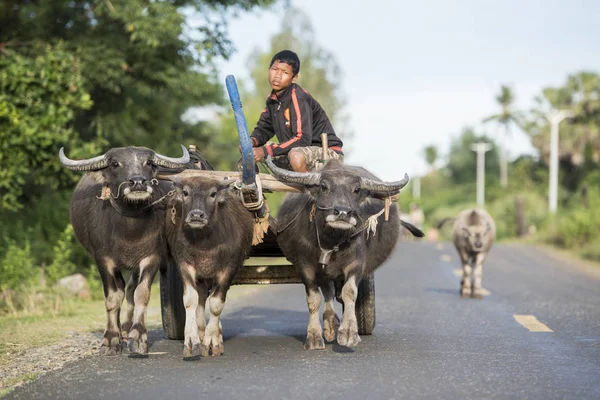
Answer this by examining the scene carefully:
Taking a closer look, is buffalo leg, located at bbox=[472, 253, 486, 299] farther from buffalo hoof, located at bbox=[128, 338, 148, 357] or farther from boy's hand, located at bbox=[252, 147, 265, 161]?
buffalo hoof, located at bbox=[128, 338, 148, 357]

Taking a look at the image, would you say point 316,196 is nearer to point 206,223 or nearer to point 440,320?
point 206,223

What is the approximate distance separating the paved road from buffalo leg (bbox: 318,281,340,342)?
33 centimetres

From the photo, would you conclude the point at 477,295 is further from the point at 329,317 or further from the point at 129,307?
the point at 129,307

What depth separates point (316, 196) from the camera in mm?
8578

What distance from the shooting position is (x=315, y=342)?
8633 millimetres

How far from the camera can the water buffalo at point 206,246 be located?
8312 mm

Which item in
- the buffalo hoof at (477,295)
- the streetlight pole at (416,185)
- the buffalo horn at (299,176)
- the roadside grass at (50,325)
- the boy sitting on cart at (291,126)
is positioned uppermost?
the streetlight pole at (416,185)

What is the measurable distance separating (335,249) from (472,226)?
834 cm

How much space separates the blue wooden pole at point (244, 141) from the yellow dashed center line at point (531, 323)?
3.99m

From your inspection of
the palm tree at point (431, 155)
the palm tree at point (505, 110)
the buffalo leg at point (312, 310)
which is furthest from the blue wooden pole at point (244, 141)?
the palm tree at point (431, 155)

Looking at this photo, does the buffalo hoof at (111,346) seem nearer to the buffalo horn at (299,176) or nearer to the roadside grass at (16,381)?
the roadside grass at (16,381)

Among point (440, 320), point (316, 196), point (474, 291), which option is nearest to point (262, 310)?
point (440, 320)

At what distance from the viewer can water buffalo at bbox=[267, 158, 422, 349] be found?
8.35m

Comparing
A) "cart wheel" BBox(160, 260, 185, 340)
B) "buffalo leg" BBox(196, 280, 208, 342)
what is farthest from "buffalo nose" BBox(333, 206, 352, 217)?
"cart wheel" BBox(160, 260, 185, 340)
